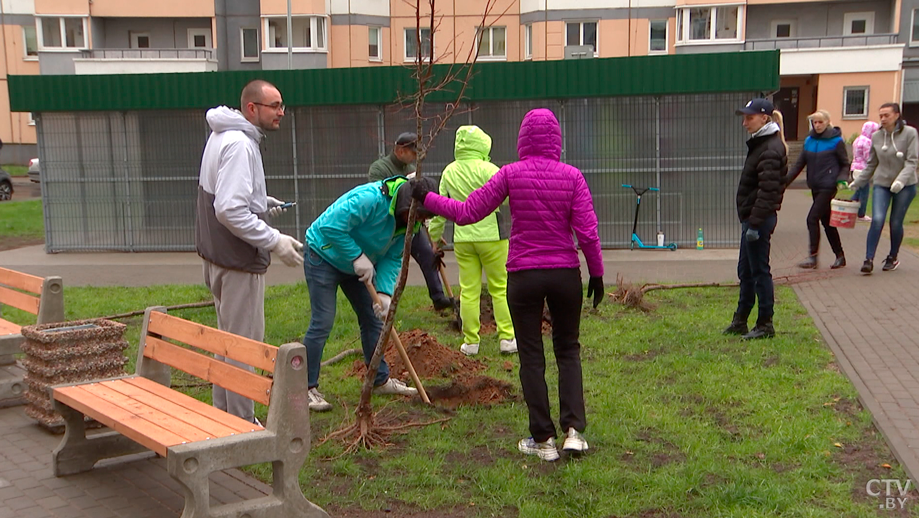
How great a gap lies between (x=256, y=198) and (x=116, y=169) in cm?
1070

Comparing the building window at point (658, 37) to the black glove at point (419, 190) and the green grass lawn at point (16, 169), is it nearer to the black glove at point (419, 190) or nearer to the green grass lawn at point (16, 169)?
the green grass lawn at point (16, 169)

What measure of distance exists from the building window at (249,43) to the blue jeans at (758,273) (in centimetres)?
3659

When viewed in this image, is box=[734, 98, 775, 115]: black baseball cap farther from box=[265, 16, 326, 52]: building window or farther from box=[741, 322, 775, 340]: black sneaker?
box=[265, 16, 326, 52]: building window

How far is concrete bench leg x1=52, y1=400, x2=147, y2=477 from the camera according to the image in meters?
5.22

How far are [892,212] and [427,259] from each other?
19.2ft

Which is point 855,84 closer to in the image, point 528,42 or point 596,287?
point 528,42

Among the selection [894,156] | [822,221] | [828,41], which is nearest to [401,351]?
[894,156]

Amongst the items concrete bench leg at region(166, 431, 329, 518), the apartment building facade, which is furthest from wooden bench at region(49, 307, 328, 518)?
the apartment building facade

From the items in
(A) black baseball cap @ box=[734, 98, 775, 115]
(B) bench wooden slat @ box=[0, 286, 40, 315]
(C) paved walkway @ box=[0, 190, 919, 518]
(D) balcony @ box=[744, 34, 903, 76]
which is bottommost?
(C) paved walkway @ box=[0, 190, 919, 518]

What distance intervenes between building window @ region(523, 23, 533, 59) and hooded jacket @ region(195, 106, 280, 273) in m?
35.9

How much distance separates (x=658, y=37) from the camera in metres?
39.9

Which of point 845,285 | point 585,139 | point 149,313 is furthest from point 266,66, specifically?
point 149,313

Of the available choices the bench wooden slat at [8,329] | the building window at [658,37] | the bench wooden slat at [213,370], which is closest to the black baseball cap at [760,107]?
the bench wooden slat at [213,370]

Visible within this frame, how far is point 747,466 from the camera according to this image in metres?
4.94
